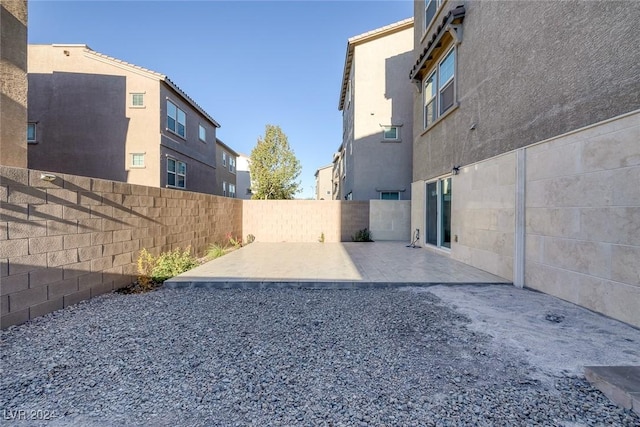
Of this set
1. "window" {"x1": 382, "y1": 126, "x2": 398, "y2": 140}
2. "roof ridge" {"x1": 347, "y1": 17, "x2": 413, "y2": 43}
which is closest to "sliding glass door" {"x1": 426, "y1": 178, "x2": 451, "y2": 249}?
"window" {"x1": 382, "y1": 126, "x2": 398, "y2": 140}

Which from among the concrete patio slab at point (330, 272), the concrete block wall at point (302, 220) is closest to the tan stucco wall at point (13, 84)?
the concrete patio slab at point (330, 272)

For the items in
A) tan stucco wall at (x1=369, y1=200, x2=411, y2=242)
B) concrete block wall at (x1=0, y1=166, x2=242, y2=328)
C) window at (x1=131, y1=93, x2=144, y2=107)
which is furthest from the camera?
window at (x1=131, y1=93, x2=144, y2=107)

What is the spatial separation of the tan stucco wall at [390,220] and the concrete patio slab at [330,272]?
3821 mm

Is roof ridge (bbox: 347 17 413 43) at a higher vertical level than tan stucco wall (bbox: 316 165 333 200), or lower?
higher

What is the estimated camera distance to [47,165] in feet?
41.5

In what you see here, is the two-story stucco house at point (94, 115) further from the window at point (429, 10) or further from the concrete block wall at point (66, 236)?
the window at point (429, 10)

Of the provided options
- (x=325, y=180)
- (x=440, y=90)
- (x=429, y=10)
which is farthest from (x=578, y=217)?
(x=325, y=180)

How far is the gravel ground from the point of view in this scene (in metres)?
1.93

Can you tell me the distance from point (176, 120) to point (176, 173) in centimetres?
267

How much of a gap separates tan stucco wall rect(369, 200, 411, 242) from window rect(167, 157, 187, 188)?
948 centimetres

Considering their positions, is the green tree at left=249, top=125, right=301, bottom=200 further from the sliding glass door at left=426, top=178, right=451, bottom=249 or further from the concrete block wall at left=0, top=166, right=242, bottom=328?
the concrete block wall at left=0, top=166, right=242, bottom=328

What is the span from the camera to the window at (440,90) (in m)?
7.78

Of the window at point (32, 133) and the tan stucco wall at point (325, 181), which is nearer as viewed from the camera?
the window at point (32, 133)

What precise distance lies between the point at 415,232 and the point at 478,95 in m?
5.24
